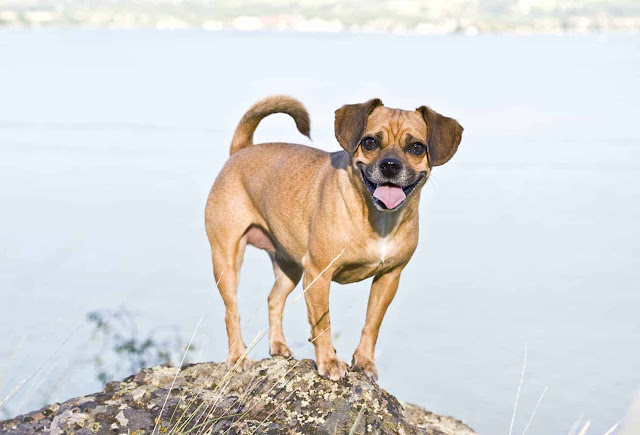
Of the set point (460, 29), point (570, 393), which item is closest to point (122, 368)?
point (570, 393)

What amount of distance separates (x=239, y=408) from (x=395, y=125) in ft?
5.68

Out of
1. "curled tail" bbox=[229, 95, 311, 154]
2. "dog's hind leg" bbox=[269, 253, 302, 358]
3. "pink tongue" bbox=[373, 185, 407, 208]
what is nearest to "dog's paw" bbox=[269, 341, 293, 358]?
"dog's hind leg" bbox=[269, 253, 302, 358]

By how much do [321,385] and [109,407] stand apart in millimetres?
1127

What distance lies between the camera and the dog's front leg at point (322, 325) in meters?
5.16

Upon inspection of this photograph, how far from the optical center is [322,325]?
5312 millimetres

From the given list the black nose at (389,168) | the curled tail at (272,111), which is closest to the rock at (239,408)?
the black nose at (389,168)

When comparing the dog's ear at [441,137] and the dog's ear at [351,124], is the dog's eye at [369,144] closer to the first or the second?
the dog's ear at [351,124]

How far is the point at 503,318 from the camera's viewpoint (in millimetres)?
9461

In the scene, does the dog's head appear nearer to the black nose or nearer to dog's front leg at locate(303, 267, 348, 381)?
the black nose

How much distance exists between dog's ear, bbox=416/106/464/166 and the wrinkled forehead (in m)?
0.06

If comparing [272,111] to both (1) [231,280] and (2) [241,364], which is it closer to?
(1) [231,280]

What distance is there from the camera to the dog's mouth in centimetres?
488

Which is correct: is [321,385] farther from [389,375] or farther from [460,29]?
[460,29]

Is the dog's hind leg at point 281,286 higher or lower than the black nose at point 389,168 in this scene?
lower
